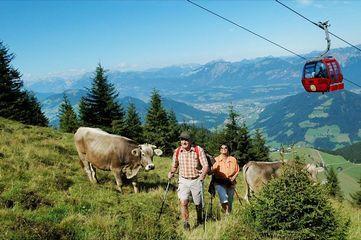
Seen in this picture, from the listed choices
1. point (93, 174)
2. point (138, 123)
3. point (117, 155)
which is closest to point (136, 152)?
point (117, 155)

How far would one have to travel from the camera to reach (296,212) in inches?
338

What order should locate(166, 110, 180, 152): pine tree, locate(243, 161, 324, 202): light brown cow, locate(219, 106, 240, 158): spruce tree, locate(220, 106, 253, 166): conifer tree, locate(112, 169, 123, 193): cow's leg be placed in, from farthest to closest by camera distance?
1. locate(166, 110, 180, 152): pine tree
2. locate(219, 106, 240, 158): spruce tree
3. locate(220, 106, 253, 166): conifer tree
4. locate(243, 161, 324, 202): light brown cow
5. locate(112, 169, 123, 193): cow's leg

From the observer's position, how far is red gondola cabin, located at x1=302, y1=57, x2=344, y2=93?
2411 cm

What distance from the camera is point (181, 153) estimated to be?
10.6 m

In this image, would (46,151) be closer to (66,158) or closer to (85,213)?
(66,158)

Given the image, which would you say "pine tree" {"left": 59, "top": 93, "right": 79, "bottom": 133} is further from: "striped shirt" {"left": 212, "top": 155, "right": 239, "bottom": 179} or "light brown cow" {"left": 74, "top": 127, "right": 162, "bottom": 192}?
"striped shirt" {"left": 212, "top": 155, "right": 239, "bottom": 179}

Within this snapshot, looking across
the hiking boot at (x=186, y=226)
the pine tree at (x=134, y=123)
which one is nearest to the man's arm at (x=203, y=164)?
the hiking boot at (x=186, y=226)

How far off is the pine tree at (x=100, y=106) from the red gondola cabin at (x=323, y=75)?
1201 inches

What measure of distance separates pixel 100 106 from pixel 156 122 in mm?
8535

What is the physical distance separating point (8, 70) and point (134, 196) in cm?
4038

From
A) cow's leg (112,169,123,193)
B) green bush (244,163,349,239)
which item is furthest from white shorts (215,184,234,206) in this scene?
cow's leg (112,169,123,193)

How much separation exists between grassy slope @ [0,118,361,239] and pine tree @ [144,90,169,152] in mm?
37852

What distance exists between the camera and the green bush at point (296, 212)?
28.1 feet

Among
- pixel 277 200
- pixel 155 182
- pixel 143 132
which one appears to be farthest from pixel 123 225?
pixel 143 132
